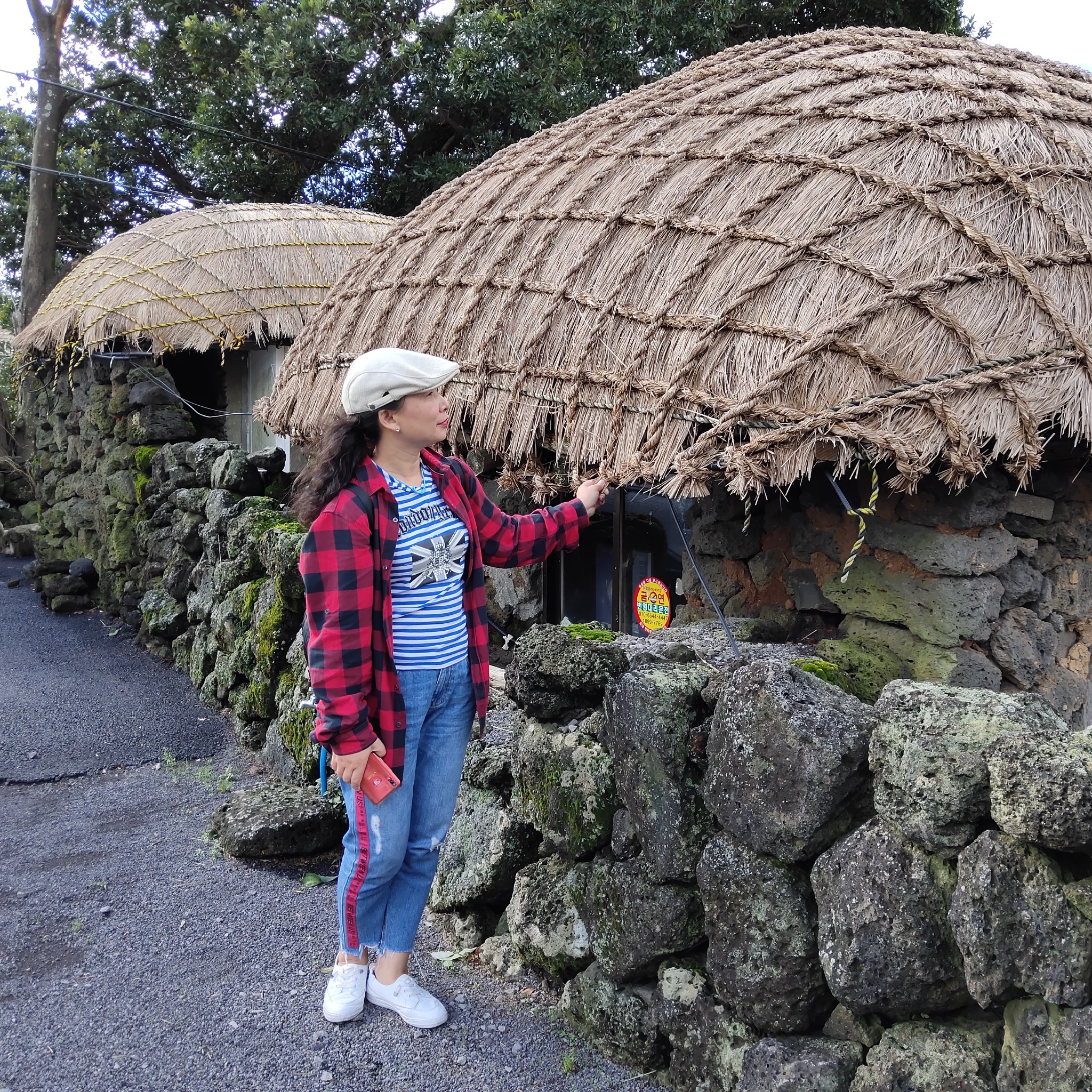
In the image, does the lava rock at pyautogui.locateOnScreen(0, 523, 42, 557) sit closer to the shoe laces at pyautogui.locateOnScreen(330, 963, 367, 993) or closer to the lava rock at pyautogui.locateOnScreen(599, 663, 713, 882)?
the shoe laces at pyautogui.locateOnScreen(330, 963, 367, 993)

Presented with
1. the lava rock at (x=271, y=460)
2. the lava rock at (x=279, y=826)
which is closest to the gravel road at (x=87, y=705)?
the lava rock at (x=279, y=826)

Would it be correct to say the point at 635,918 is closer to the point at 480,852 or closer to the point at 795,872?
the point at 795,872

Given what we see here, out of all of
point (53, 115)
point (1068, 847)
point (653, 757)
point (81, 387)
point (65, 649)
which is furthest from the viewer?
point (53, 115)

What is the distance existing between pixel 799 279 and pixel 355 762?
6.25 feet

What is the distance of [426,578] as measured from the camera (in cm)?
267

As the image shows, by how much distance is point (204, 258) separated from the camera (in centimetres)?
804

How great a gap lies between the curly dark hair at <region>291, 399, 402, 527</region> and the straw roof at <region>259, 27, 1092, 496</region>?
2.63 feet

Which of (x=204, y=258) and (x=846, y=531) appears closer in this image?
(x=846, y=531)

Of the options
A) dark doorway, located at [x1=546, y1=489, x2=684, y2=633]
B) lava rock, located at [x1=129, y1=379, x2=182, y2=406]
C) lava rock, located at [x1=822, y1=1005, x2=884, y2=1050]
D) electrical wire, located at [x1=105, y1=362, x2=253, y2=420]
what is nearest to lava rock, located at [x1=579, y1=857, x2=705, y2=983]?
lava rock, located at [x1=822, y1=1005, x2=884, y2=1050]

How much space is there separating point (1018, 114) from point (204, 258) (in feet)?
21.5

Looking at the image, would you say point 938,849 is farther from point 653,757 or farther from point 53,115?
point 53,115

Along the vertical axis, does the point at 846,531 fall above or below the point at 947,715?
above

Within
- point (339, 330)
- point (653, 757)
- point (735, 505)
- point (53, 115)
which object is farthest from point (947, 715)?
point (53, 115)

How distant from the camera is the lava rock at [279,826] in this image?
13.5 feet
